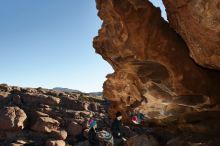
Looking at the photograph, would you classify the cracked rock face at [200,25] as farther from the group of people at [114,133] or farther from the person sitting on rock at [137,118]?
the group of people at [114,133]

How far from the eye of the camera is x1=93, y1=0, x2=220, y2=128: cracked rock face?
15.2 meters

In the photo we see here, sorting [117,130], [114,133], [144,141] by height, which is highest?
[144,141]

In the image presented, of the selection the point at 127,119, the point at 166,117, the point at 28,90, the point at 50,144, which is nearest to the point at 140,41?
the point at 166,117

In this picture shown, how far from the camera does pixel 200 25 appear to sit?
1155cm

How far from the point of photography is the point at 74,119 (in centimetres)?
4800

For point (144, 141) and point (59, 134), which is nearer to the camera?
point (144, 141)

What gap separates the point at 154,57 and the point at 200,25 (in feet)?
14.0

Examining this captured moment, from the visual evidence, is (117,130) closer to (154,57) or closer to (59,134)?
(154,57)

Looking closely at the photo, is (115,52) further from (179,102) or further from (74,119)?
(74,119)

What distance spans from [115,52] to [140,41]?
8.49 feet

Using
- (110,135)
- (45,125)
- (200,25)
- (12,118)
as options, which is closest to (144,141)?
(110,135)

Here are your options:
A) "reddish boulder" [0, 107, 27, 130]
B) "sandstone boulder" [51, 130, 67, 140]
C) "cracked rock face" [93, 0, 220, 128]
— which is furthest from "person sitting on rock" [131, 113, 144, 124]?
"reddish boulder" [0, 107, 27, 130]

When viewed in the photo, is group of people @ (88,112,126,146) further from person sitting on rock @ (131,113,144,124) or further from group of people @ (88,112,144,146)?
person sitting on rock @ (131,113,144,124)

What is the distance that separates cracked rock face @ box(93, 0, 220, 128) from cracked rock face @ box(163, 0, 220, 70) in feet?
1.42
